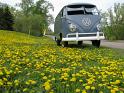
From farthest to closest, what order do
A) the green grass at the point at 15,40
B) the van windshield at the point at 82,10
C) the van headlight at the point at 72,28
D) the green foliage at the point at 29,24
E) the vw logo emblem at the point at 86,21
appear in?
the green foliage at the point at 29,24, the green grass at the point at 15,40, the van windshield at the point at 82,10, the vw logo emblem at the point at 86,21, the van headlight at the point at 72,28

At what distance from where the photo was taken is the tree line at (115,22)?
73.5m

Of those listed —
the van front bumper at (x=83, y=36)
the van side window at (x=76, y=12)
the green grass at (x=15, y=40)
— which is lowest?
the green grass at (x=15, y=40)

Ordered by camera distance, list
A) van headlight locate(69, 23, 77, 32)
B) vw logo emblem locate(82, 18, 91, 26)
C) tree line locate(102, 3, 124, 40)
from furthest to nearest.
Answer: tree line locate(102, 3, 124, 40)
vw logo emblem locate(82, 18, 91, 26)
van headlight locate(69, 23, 77, 32)

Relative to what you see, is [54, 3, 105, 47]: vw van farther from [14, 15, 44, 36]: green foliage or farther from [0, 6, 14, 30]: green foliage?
[14, 15, 44, 36]: green foliage

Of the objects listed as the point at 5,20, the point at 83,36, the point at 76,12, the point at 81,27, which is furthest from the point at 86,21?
the point at 5,20

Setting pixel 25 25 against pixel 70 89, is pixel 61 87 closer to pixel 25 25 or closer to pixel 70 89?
pixel 70 89

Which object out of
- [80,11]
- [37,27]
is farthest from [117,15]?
[80,11]

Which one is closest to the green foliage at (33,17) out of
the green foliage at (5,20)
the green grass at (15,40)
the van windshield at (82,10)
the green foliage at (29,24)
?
the green foliage at (29,24)

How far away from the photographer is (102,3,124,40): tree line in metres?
73.5

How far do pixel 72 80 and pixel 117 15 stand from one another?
79.7 metres

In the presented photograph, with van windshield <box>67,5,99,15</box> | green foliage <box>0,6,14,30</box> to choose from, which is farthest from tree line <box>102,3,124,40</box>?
van windshield <box>67,5,99,15</box>

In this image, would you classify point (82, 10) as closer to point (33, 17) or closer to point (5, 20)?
point (5, 20)

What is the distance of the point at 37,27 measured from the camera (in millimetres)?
99875

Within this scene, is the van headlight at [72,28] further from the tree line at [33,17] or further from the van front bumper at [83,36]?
the tree line at [33,17]
